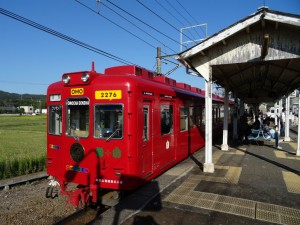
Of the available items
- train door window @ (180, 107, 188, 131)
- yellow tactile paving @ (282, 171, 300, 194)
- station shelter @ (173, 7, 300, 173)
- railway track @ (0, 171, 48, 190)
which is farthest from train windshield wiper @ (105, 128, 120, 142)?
yellow tactile paving @ (282, 171, 300, 194)

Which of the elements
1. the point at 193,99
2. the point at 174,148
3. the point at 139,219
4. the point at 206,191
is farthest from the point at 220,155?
the point at 139,219

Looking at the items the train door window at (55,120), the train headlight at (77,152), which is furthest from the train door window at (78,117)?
the train door window at (55,120)

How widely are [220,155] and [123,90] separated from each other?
6.62 m

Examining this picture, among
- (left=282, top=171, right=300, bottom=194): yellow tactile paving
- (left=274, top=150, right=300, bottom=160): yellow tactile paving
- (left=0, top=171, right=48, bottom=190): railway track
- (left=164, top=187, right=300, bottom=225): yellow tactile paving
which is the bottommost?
(left=0, top=171, right=48, bottom=190): railway track

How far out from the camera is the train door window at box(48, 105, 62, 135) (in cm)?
685

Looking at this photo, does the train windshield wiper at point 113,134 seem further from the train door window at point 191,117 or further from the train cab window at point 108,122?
the train door window at point 191,117

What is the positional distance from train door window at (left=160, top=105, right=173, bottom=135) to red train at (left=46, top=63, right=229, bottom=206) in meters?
0.05

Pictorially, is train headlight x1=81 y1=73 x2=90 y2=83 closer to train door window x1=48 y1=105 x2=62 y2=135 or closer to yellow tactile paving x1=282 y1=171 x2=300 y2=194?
train door window x1=48 y1=105 x2=62 y2=135

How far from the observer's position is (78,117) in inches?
257

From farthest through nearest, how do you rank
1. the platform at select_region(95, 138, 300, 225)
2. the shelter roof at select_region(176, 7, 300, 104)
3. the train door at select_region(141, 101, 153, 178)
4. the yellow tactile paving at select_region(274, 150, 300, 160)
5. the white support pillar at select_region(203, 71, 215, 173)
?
the yellow tactile paving at select_region(274, 150, 300, 160), the white support pillar at select_region(203, 71, 215, 173), the shelter roof at select_region(176, 7, 300, 104), the train door at select_region(141, 101, 153, 178), the platform at select_region(95, 138, 300, 225)

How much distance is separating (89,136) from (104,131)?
0.36 metres

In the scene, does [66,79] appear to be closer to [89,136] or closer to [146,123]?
[89,136]

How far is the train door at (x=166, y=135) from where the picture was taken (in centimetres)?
750

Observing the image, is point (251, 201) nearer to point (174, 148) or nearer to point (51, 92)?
point (174, 148)
